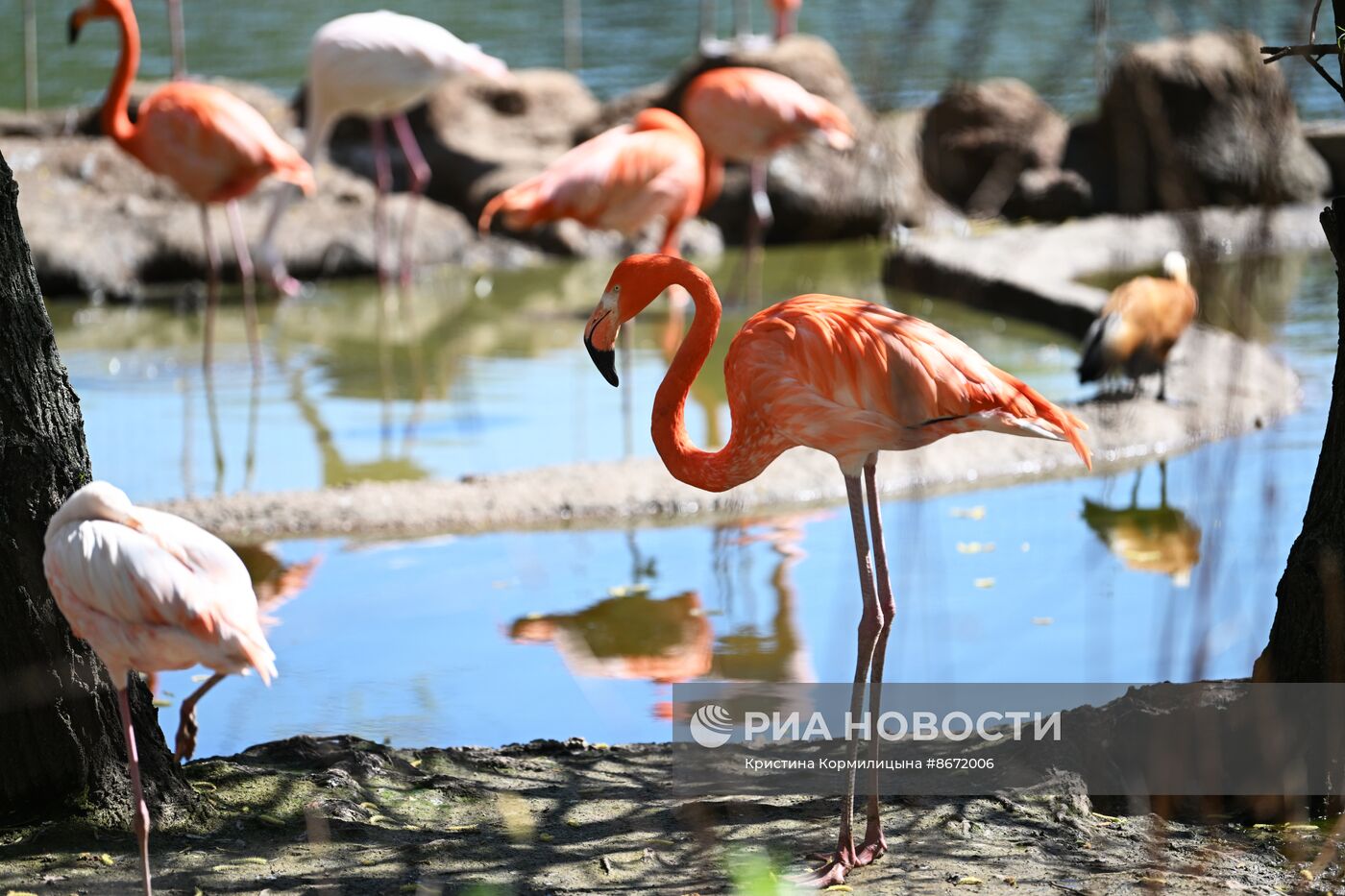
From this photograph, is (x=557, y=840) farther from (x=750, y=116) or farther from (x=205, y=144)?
(x=750, y=116)

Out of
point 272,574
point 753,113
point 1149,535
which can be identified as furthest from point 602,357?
point 753,113

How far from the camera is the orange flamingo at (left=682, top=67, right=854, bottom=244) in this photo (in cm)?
840

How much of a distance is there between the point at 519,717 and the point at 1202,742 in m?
1.68

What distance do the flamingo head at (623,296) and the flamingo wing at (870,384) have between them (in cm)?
29

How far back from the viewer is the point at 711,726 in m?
3.71

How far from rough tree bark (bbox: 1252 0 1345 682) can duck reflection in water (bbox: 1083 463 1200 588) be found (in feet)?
5.34

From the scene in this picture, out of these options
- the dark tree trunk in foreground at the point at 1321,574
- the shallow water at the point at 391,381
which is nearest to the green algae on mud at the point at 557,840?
the dark tree trunk in foreground at the point at 1321,574

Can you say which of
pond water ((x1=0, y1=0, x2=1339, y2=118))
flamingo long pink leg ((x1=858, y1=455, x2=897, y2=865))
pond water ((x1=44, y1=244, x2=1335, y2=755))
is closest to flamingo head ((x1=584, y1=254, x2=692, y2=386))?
flamingo long pink leg ((x1=858, y1=455, x2=897, y2=865))

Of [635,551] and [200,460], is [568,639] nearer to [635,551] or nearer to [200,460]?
[635,551]

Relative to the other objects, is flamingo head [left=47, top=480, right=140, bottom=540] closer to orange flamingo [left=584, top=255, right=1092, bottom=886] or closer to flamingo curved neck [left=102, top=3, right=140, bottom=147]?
orange flamingo [left=584, top=255, right=1092, bottom=886]

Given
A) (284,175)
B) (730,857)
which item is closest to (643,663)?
(730,857)

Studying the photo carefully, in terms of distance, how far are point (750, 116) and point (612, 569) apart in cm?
396

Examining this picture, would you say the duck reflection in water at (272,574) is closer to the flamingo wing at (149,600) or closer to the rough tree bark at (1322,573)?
the flamingo wing at (149,600)

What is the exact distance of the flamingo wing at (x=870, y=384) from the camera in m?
2.97
